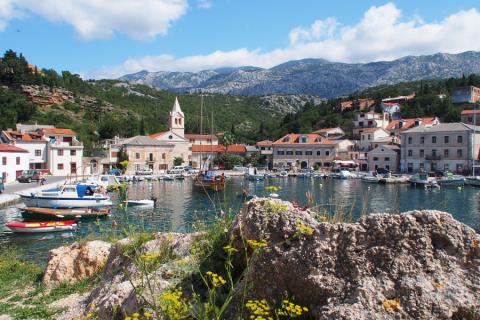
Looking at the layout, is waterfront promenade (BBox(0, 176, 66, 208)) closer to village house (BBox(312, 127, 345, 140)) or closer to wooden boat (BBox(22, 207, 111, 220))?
wooden boat (BBox(22, 207, 111, 220))

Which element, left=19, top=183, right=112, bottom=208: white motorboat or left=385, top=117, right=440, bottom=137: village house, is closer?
left=19, top=183, right=112, bottom=208: white motorboat

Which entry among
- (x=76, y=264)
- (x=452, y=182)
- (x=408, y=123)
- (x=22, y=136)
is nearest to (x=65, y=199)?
(x=76, y=264)

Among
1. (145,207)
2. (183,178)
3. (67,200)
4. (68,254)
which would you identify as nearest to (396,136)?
(183,178)

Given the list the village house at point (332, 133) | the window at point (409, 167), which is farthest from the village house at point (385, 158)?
the village house at point (332, 133)

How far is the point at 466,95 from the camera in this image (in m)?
90.4

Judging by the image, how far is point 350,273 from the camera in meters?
3.35

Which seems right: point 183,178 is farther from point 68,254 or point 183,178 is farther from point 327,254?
→ point 327,254

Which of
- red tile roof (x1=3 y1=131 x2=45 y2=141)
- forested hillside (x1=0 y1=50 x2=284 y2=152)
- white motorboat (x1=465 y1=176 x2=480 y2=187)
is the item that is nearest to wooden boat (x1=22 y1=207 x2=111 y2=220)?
red tile roof (x1=3 y1=131 x2=45 y2=141)

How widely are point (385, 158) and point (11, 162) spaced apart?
192 feet

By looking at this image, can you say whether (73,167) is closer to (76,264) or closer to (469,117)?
(76,264)

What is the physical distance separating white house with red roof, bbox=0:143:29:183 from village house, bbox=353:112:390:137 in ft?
210

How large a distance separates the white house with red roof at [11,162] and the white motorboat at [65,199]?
49.3ft

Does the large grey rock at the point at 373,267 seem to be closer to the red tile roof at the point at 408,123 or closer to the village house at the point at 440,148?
the village house at the point at 440,148

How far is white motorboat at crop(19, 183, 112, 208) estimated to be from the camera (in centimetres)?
3020
